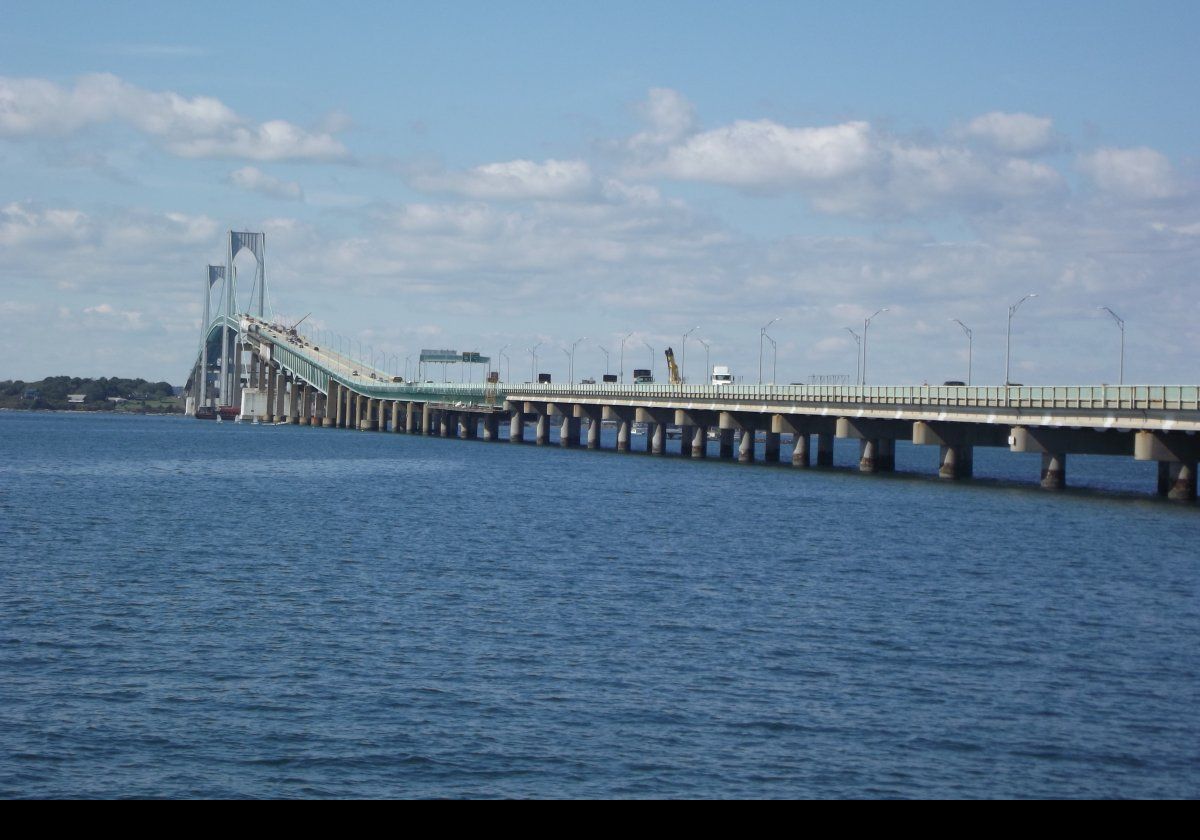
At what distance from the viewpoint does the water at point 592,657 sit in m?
19.3

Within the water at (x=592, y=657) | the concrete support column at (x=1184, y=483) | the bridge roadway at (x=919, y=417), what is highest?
the bridge roadway at (x=919, y=417)

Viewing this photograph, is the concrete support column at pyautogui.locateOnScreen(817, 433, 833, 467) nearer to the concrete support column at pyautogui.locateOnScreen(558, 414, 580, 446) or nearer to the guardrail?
the guardrail

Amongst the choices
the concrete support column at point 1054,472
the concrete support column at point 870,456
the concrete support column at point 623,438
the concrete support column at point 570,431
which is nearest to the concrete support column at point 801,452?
the concrete support column at point 870,456

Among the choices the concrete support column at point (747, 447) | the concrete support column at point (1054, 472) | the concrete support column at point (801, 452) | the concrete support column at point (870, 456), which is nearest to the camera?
the concrete support column at point (1054, 472)

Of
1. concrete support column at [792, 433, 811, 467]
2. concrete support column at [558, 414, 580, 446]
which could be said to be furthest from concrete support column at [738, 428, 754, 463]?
concrete support column at [558, 414, 580, 446]

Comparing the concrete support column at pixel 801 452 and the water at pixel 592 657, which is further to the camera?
the concrete support column at pixel 801 452

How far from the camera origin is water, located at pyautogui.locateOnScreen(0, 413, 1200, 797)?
1927 centimetres

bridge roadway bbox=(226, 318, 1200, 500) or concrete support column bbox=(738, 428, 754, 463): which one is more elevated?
bridge roadway bbox=(226, 318, 1200, 500)

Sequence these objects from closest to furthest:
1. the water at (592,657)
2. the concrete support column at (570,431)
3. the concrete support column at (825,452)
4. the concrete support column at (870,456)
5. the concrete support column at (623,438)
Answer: the water at (592,657), the concrete support column at (870,456), the concrete support column at (825,452), the concrete support column at (623,438), the concrete support column at (570,431)

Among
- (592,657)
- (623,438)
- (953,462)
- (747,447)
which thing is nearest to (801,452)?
(747,447)

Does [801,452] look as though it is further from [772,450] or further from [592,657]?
[592,657]

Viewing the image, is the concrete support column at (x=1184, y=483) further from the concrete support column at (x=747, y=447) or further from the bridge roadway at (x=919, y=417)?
the concrete support column at (x=747, y=447)
